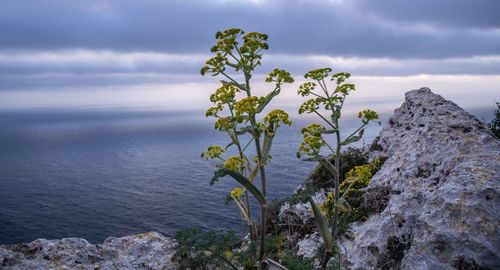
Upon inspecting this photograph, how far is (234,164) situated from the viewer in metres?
5.42

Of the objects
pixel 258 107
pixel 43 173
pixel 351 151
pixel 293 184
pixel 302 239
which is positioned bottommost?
Answer: pixel 43 173

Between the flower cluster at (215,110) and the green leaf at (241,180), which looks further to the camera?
the flower cluster at (215,110)

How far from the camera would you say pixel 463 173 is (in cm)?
620

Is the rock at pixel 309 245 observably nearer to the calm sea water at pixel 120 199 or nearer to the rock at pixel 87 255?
the rock at pixel 87 255

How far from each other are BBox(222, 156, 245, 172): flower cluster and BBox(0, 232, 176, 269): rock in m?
2.55

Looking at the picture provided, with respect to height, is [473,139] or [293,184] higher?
[473,139]

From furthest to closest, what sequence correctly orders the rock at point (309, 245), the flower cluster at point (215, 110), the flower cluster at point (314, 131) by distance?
the rock at point (309, 245) → the flower cluster at point (314, 131) → the flower cluster at point (215, 110)

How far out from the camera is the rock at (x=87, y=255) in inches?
261

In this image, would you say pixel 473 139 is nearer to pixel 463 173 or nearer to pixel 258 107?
pixel 463 173

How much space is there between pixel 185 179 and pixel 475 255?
5017 cm

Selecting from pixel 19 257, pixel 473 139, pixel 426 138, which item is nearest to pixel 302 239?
pixel 426 138

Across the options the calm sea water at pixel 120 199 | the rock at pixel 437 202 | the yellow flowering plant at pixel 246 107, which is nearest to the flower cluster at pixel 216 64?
the yellow flowering plant at pixel 246 107

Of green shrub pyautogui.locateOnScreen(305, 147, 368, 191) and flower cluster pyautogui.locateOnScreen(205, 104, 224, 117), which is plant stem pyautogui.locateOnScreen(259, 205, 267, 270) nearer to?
flower cluster pyautogui.locateOnScreen(205, 104, 224, 117)

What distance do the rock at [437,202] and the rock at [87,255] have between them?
358 centimetres
